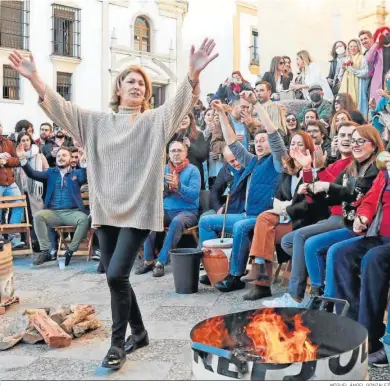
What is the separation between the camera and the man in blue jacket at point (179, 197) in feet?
19.0

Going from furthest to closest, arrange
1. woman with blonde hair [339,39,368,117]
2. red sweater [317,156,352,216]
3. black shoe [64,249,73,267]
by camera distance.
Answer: woman with blonde hair [339,39,368,117], black shoe [64,249,73,267], red sweater [317,156,352,216]

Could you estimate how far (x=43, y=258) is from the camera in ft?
21.4

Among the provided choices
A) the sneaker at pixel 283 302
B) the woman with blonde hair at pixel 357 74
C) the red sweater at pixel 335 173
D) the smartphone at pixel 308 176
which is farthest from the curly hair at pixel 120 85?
the woman with blonde hair at pixel 357 74

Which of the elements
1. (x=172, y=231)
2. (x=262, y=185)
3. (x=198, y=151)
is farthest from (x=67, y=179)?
(x=262, y=185)

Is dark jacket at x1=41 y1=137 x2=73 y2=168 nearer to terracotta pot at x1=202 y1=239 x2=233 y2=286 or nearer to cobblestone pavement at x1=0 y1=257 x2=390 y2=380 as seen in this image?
cobblestone pavement at x1=0 y1=257 x2=390 y2=380

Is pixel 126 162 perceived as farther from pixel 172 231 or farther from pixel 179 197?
pixel 179 197

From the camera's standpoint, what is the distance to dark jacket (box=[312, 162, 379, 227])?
11.6 ft

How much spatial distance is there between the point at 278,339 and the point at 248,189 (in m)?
2.96

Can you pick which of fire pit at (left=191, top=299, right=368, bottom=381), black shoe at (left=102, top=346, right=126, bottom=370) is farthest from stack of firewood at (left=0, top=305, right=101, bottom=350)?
fire pit at (left=191, top=299, right=368, bottom=381)

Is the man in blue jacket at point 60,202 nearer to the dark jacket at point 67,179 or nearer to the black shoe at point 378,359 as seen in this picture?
the dark jacket at point 67,179

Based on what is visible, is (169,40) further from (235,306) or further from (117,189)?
(117,189)

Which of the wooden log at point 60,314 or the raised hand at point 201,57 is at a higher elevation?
the raised hand at point 201,57

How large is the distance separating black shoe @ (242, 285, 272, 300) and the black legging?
1594 millimetres

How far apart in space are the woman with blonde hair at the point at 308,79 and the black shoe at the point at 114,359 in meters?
6.40
